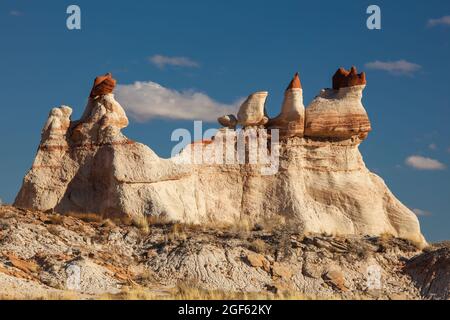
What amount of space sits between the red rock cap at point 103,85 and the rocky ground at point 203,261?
5644 millimetres

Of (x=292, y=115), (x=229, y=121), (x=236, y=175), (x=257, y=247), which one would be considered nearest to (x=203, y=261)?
(x=257, y=247)

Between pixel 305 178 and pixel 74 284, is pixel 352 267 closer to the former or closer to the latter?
pixel 305 178

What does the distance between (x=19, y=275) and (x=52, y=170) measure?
32.5ft

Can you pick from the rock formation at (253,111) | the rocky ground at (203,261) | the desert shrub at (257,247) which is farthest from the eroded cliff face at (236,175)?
the desert shrub at (257,247)

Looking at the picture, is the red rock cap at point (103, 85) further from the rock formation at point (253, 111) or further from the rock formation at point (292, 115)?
the rock formation at point (292, 115)

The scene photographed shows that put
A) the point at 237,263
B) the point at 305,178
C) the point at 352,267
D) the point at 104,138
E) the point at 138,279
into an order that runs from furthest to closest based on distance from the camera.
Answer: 1. the point at 305,178
2. the point at 104,138
3. the point at 352,267
4. the point at 237,263
5. the point at 138,279

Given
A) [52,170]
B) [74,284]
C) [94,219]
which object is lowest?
[74,284]

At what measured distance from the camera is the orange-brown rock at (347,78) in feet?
114

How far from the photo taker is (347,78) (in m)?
34.9

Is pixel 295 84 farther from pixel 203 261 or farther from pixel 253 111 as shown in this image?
pixel 203 261

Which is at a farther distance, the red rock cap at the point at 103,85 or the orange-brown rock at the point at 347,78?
the orange-brown rock at the point at 347,78

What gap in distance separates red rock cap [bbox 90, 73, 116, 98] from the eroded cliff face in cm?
6

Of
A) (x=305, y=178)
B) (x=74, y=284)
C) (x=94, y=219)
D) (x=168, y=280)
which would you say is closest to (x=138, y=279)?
(x=168, y=280)

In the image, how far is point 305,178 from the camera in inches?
1320
